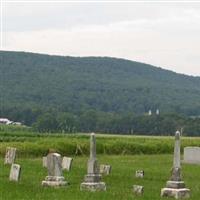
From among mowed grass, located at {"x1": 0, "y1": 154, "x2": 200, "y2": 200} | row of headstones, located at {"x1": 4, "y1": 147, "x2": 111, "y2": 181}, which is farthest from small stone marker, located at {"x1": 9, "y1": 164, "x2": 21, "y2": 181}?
mowed grass, located at {"x1": 0, "y1": 154, "x2": 200, "y2": 200}

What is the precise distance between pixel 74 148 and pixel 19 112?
70930 mm

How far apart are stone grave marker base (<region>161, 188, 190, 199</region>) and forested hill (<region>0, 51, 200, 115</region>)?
10276 cm

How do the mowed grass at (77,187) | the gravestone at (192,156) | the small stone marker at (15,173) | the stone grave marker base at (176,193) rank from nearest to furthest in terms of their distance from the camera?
1. the mowed grass at (77,187)
2. the stone grave marker base at (176,193)
3. the small stone marker at (15,173)
4. the gravestone at (192,156)

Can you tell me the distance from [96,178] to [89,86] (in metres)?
135

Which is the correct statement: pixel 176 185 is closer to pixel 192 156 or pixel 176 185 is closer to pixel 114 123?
pixel 192 156

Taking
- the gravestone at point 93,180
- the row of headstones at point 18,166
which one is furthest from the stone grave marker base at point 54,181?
the row of headstones at point 18,166

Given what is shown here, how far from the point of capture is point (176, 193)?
57.7 feet

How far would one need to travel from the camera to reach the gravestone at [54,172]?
18.5 metres

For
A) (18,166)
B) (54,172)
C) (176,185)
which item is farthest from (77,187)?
(176,185)

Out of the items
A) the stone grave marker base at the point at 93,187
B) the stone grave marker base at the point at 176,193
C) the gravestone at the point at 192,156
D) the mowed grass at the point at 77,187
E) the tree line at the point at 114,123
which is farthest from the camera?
the tree line at the point at 114,123

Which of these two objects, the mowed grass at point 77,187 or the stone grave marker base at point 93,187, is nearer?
the mowed grass at point 77,187

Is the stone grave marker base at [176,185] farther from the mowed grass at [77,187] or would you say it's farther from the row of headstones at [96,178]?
the mowed grass at [77,187]

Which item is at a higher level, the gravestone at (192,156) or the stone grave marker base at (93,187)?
the gravestone at (192,156)

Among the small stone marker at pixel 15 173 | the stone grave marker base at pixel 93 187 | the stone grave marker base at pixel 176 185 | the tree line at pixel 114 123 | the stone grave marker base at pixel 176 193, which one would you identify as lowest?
the stone grave marker base at pixel 176 193
